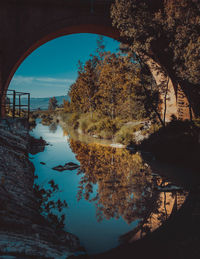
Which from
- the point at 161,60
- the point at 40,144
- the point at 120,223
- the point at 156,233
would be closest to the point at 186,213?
the point at 156,233

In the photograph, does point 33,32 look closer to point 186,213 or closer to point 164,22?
point 164,22

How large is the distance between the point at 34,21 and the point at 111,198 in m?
10.2

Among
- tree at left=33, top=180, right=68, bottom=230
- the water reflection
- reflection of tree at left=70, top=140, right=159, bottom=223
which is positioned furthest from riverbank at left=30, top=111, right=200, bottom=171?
tree at left=33, top=180, right=68, bottom=230

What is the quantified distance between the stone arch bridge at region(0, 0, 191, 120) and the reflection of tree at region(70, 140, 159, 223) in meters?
6.29

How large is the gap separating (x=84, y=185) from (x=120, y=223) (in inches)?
102

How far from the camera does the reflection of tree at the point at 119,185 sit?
4965 millimetres

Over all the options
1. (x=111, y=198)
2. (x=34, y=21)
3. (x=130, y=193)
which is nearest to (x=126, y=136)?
(x=130, y=193)

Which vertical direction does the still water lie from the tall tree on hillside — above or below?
below

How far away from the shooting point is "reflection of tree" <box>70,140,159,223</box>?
195 inches

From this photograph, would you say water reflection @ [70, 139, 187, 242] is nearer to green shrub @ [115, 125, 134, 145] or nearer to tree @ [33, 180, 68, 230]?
tree @ [33, 180, 68, 230]

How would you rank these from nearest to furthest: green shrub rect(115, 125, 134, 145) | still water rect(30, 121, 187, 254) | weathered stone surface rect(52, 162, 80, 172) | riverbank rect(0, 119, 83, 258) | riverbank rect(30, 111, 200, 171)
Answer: riverbank rect(0, 119, 83, 258) < still water rect(30, 121, 187, 254) < weathered stone surface rect(52, 162, 80, 172) < riverbank rect(30, 111, 200, 171) < green shrub rect(115, 125, 134, 145)

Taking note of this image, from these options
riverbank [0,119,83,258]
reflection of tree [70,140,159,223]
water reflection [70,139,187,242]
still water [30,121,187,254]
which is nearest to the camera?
riverbank [0,119,83,258]

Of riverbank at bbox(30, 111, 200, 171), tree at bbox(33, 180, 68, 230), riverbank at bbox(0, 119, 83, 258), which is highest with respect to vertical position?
riverbank at bbox(30, 111, 200, 171)

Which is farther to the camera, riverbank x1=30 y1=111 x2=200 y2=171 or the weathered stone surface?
riverbank x1=30 y1=111 x2=200 y2=171
